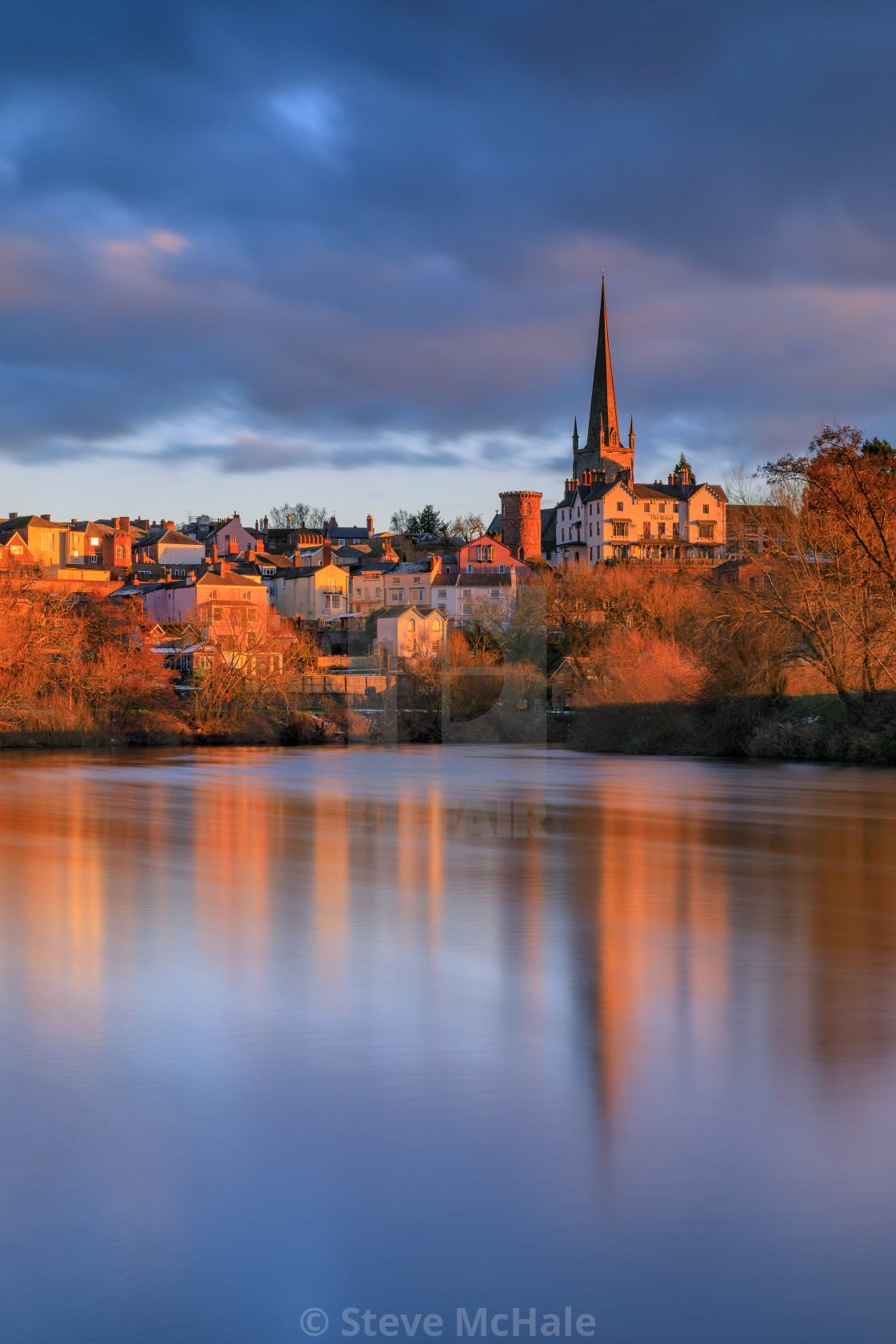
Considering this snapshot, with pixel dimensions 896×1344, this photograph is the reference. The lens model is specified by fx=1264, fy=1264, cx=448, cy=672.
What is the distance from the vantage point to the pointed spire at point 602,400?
486 feet

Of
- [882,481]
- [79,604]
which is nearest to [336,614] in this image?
[79,604]

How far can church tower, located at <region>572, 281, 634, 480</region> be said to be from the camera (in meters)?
146

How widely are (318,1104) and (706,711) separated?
118 feet

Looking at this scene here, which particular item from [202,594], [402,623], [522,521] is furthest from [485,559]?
[202,594]

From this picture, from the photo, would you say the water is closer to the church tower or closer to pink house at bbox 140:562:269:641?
pink house at bbox 140:562:269:641

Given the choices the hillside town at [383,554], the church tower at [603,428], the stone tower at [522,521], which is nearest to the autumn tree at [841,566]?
the hillside town at [383,554]

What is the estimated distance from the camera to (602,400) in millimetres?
148750

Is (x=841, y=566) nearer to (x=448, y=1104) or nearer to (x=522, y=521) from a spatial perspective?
(x=448, y=1104)

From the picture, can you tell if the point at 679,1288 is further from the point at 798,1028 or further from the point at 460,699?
the point at 460,699

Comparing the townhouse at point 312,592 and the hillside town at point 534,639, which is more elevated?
the townhouse at point 312,592

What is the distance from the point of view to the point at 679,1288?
15.1 ft

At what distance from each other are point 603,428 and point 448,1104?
14541 centimetres

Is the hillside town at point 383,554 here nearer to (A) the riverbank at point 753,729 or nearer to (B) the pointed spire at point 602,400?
(B) the pointed spire at point 602,400

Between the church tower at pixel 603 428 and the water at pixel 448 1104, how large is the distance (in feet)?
437
